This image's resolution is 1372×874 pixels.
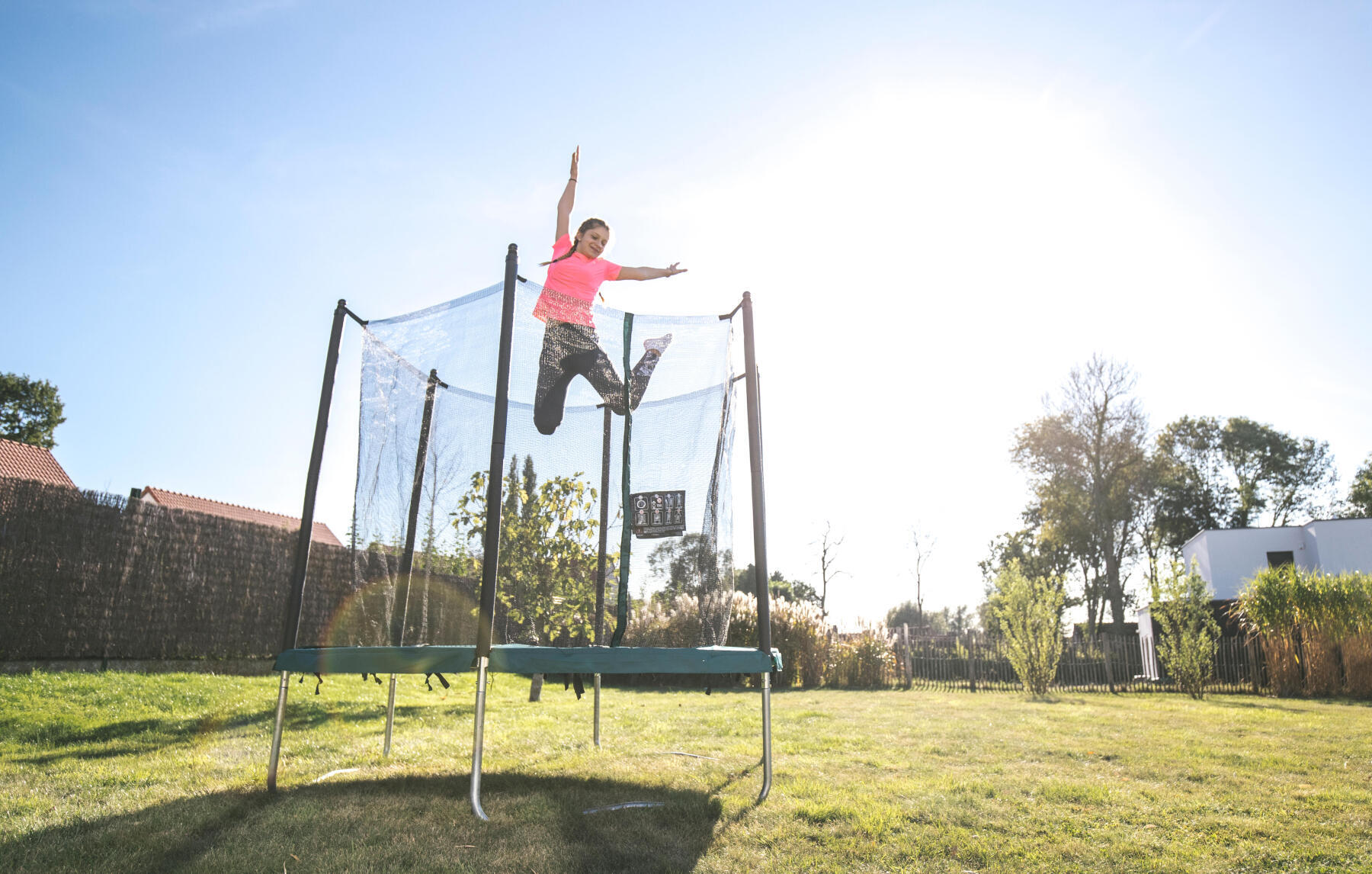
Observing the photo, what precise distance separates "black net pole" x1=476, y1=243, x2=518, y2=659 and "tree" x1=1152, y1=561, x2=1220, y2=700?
32.5 ft

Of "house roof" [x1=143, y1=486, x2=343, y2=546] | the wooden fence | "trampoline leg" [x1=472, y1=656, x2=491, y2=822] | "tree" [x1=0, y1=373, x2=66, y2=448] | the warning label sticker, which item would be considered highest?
"tree" [x1=0, y1=373, x2=66, y2=448]

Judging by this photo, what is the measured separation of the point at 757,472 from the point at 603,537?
98cm

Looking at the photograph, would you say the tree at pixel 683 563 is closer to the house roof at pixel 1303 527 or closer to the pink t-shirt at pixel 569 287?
the pink t-shirt at pixel 569 287

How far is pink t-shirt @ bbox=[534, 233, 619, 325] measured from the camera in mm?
3486

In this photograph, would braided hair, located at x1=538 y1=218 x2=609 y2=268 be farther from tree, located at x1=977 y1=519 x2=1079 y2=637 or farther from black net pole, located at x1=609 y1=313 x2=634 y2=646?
tree, located at x1=977 y1=519 x2=1079 y2=637

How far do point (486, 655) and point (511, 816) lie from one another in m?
0.55

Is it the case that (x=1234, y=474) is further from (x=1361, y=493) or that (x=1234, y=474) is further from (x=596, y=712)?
(x=596, y=712)

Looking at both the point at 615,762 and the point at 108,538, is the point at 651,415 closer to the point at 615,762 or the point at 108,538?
the point at 615,762

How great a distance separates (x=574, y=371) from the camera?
11.9 ft

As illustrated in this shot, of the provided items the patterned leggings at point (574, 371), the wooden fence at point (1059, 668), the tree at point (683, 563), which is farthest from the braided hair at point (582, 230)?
the wooden fence at point (1059, 668)

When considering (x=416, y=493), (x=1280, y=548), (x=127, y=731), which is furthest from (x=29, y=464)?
(x=1280, y=548)

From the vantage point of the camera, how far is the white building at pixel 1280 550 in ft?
61.3

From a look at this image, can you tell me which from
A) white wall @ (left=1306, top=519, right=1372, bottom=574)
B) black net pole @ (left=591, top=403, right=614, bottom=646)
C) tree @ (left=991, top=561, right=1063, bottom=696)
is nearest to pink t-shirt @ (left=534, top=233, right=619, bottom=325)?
black net pole @ (left=591, top=403, right=614, bottom=646)

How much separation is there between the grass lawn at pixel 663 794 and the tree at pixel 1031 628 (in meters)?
4.09
